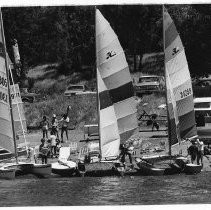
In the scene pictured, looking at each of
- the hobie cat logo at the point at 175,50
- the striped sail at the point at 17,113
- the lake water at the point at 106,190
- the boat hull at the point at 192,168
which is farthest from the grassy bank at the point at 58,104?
the lake water at the point at 106,190

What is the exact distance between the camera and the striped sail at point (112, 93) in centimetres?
3209

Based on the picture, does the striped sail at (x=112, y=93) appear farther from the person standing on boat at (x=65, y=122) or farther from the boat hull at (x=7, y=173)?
the person standing on boat at (x=65, y=122)

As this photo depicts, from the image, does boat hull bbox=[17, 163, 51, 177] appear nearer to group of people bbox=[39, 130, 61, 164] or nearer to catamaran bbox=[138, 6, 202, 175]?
group of people bbox=[39, 130, 61, 164]

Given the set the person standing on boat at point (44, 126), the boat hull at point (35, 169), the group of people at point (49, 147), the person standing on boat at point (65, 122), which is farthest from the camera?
the person standing on boat at point (65, 122)

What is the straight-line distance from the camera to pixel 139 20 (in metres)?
36.2

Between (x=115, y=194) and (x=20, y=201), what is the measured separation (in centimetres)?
271

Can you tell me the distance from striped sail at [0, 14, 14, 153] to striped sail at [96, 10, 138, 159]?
2854 mm

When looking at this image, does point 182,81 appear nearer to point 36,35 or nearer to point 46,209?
point 36,35

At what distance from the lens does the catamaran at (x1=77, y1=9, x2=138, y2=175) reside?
32.1 meters

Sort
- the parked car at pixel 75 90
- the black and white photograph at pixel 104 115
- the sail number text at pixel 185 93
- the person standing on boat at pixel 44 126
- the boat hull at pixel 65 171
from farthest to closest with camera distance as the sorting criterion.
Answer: the parked car at pixel 75 90 < the person standing on boat at pixel 44 126 < the sail number text at pixel 185 93 < the boat hull at pixel 65 171 < the black and white photograph at pixel 104 115

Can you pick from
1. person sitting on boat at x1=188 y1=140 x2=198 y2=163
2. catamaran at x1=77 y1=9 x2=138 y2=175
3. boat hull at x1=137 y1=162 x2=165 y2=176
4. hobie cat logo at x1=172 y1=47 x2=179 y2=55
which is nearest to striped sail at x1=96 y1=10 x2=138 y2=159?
catamaran at x1=77 y1=9 x2=138 y2=175

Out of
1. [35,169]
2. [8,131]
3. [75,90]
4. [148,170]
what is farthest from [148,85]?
[35,169]

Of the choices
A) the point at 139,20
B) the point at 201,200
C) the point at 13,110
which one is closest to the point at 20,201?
the point at 201,200

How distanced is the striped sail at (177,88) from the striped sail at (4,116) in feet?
15.9
